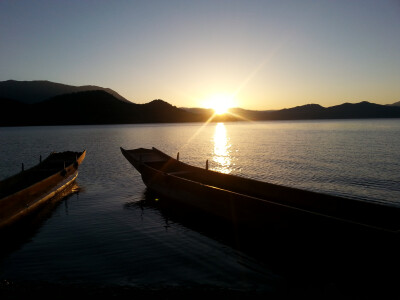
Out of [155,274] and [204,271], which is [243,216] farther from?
[155,274]

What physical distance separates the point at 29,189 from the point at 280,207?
1224cm

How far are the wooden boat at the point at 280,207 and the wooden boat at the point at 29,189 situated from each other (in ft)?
21.5

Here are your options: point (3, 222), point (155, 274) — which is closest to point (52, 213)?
point (3, 222)

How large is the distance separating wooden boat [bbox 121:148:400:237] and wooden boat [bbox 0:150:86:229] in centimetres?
654

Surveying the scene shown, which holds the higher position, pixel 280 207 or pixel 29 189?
pixel 280 207

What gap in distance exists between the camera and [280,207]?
9875 mm

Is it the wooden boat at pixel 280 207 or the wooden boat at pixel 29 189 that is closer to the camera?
the wooden boat at pixel 280 207

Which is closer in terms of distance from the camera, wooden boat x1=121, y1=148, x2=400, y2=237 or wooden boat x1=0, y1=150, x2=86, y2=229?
wooden boat x1=121, y1=148, x2=400, y2=237

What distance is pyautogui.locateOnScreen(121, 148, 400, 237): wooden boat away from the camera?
340 inches

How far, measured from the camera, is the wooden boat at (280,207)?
8.64 meters

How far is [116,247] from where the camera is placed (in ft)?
34.3

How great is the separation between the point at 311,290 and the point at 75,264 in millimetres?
7152

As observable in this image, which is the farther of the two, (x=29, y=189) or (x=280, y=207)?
(x=29, y=189)

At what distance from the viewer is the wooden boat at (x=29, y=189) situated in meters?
12.2
